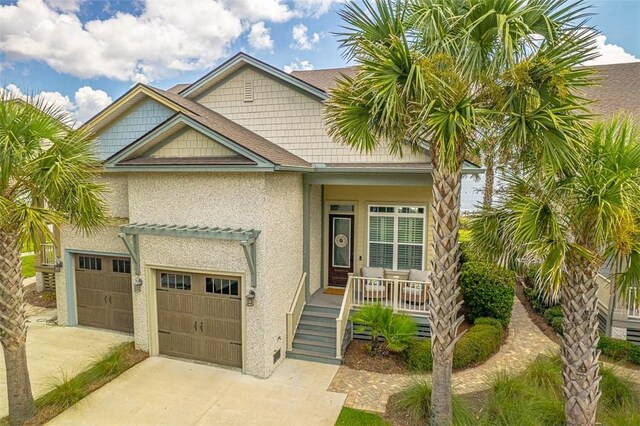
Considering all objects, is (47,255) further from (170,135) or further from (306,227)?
(306,227)

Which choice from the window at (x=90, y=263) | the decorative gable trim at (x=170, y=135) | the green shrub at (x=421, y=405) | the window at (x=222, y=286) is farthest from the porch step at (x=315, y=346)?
the window at (x=90, y=263)

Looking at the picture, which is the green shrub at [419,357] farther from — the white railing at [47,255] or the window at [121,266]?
the white railing at [47,255]

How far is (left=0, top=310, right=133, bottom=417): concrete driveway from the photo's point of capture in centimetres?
883

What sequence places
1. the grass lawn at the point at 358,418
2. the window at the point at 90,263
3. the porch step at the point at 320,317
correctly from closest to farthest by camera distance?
the grass lawn at the point at 358,418 → the porch step at the point at 320,317 → the window at the point at 90,263

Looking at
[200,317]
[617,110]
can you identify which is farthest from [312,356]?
[617,110]

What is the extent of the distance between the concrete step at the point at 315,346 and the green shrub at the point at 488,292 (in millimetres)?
4648

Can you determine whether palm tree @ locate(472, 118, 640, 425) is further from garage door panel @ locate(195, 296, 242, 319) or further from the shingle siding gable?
the shingle siding gable

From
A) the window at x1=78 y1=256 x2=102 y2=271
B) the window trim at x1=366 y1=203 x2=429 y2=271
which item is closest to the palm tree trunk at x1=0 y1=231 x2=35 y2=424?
the window at x1=78 y1=256 x2=102 y2=271

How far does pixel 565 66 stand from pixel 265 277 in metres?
7.30

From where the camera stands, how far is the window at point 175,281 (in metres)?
10.0

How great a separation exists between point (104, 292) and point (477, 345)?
11.5 m

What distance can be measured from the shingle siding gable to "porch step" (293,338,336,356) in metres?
8.16

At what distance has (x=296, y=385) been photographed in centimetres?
866

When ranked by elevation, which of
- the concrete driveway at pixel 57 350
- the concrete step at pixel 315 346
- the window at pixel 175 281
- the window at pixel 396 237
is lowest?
the concrete driveway at pixel 57 350
